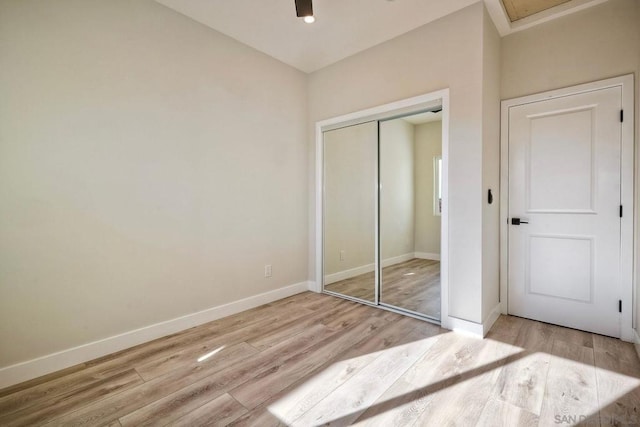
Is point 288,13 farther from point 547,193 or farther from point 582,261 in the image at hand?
point 582,261

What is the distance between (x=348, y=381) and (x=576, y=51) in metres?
3.48

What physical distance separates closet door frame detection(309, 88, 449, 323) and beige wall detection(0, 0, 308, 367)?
0.73 meters

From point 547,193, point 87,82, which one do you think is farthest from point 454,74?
point 87,82

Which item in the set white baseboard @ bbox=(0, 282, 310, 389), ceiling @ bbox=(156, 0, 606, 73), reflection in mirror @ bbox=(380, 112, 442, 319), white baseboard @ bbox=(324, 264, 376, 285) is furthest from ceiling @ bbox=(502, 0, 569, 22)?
white baseboard @ bbox=(0, 282, 310, 389)

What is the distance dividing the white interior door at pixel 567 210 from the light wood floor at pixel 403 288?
848 millimetres

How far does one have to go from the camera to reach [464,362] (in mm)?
2105

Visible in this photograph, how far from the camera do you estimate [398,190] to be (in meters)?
4.70

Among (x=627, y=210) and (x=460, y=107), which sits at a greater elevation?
(x=460, y=107)

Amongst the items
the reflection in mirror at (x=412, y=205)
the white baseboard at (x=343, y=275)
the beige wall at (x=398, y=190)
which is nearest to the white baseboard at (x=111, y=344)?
the white baseboard at (x=343, y=275)

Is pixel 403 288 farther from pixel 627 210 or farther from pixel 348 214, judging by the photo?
pixel 627 210

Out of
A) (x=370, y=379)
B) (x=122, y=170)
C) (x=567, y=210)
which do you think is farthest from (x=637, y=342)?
(x=122, y=170)

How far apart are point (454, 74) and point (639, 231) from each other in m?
2.02

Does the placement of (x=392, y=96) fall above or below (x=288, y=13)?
below

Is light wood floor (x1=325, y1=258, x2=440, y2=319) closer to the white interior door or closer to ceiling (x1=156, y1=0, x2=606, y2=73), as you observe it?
the white interior door
